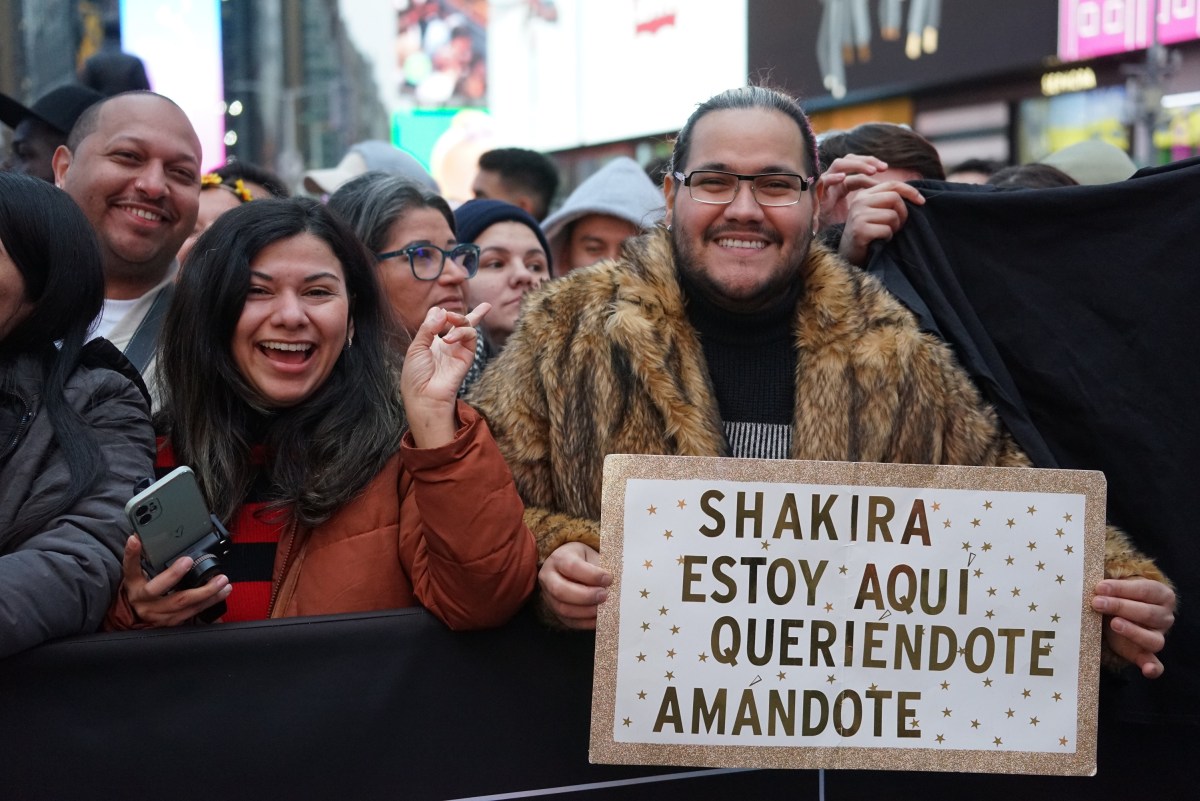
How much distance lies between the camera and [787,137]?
9.12 ft

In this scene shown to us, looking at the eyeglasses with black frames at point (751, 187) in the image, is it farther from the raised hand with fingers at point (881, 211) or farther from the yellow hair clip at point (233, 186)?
the yellow hair clip at point (233, 186)

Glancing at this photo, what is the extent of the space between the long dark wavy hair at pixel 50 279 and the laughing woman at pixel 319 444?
290 mm

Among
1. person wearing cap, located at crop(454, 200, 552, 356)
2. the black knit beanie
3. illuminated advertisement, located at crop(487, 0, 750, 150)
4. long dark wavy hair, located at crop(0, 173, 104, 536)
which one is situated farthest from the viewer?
illuminated advertisement, located at crop(487, 0, 750, 150)

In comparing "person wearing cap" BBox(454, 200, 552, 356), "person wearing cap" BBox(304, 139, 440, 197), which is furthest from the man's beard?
"person wearing cap" BBox(304, 139, 440, 197)

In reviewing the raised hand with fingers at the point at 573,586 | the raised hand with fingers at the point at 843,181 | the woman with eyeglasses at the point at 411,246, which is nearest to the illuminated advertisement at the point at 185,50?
the woman with eyeglasses at the point at 411,246

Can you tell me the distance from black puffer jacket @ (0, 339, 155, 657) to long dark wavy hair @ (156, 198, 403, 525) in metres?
0.18

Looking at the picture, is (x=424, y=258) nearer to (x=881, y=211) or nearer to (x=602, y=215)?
(x=602, y=215)

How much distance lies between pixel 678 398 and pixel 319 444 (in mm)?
834

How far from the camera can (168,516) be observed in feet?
7.33

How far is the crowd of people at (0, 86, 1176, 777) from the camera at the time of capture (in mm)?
2404

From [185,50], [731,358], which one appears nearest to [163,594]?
[731,358]

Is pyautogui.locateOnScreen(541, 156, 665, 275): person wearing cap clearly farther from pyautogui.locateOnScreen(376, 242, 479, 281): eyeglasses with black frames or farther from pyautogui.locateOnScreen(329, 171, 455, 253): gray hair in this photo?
pyautogui.locateOnScreen(376, 242, 479, 281): eyeglasses with black frames

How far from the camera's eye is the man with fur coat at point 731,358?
2672 millimetres

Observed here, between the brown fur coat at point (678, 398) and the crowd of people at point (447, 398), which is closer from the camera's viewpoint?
the crowd of people at point (447, 398)
